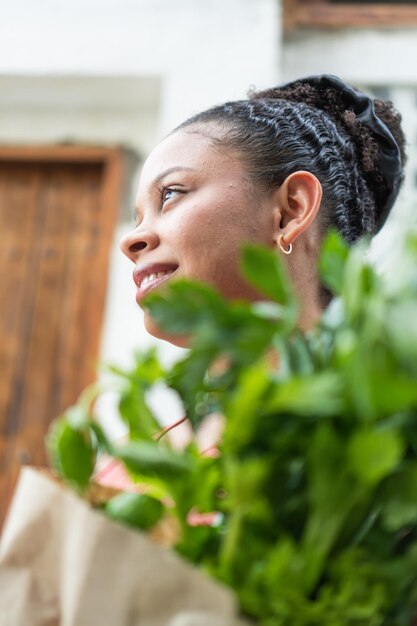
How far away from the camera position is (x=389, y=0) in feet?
8.05

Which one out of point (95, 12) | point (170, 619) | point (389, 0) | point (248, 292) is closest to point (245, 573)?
point (170, 619)

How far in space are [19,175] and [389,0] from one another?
1.15m

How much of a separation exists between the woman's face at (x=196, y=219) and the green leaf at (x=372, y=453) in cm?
57

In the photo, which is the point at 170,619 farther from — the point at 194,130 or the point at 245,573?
the point at 194,130

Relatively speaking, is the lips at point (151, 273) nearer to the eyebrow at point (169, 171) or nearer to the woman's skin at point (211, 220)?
the woman's skin at point (211, 220)

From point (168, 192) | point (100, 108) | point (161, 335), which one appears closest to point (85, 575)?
point (161, 335)

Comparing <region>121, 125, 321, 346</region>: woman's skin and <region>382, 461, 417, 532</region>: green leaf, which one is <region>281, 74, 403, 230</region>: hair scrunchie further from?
<region>382, 461, 417, 532</region>: green leaf

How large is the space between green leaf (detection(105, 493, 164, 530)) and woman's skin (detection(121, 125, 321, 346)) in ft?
1.62

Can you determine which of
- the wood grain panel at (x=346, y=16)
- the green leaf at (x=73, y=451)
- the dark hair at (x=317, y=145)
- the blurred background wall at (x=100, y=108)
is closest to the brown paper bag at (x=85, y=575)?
the green leaf at (x=73, y=451)

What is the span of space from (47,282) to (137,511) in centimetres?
188

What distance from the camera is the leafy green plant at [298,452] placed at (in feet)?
1.29

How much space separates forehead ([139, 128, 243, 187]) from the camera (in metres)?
1.07

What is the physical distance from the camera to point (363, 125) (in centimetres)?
124

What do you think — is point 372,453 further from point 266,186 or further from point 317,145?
point 317,145
